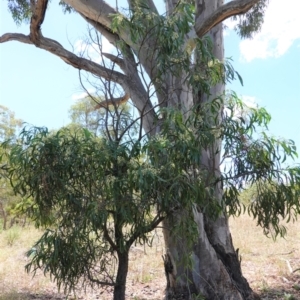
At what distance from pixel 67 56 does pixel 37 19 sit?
663 millimetres

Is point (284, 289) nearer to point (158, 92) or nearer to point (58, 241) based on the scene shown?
point (158, 92)

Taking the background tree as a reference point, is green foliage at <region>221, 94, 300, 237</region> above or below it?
below

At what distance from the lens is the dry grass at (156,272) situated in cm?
502

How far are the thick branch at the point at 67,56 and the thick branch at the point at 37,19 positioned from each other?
7 centimetres

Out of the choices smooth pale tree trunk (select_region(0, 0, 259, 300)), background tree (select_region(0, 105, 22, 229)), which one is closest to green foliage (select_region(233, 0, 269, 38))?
smooth pale tree trunk (select_region(0, 0, 259, 300))

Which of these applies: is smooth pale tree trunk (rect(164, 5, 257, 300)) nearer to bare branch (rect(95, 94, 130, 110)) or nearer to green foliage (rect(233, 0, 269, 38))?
bare branch (rect(95, 94, 130, 110))

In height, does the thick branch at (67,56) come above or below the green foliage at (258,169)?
above

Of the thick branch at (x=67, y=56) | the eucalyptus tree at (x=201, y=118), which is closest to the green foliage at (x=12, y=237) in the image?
the thick branch at (x=67, y=56)

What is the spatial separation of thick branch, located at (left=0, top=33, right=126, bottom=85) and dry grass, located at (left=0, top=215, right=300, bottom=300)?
168 cm

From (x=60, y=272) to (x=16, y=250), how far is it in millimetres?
4602

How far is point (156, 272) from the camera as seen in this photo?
19.5ft

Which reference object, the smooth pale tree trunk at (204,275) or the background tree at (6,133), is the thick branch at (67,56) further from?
the background tree at (6,133)

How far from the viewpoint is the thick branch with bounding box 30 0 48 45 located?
520 cm

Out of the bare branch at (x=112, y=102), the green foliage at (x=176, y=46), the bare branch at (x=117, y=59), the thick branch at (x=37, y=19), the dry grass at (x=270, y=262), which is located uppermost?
the thick branch at (x=37, y=19)
